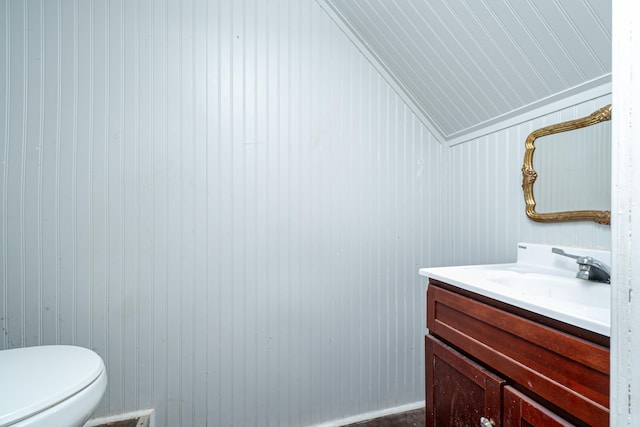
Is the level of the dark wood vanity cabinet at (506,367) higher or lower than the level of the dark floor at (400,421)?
higher

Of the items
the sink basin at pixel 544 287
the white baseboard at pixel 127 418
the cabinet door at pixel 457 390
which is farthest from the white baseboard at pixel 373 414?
the sink basin at pixel 544 287

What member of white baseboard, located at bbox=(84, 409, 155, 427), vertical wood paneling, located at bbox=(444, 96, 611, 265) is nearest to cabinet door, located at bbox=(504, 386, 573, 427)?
vertical wood paneling, located at bbox=(444, 96, 611, 265)

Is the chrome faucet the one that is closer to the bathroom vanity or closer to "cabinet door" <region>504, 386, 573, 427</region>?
the bathroom vanity

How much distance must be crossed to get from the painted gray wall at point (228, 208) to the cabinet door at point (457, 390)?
591mm

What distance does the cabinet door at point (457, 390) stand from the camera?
2.70 ft

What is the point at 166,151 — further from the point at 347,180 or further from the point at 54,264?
the point at 347,180

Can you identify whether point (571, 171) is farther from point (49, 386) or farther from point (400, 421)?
point (49, 386)

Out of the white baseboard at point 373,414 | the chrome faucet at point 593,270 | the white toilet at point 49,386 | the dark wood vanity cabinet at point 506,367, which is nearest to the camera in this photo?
the dark wood vanity cabinet at point 506,367

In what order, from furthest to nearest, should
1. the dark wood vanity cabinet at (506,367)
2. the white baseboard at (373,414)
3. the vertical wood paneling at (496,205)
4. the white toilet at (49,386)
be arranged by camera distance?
the white baseboard at (373,414) < the vertical wood paneling at (496,205) < the white toilet at (49,386) < the dark wood vanity cabinet at (506,367)

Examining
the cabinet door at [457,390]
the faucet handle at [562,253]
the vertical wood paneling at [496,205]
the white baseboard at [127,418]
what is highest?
the vertical wood paneling at [496,205]

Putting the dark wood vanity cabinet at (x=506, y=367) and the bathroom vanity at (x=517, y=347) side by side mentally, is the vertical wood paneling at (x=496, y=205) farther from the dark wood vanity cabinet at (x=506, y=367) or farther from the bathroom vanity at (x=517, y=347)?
the dark wood vanity cabinet at (x=506, y=367)

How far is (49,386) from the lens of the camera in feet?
2.75

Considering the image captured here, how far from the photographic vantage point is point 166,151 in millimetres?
1370

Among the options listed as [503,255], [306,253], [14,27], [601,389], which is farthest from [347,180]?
[14,27]
